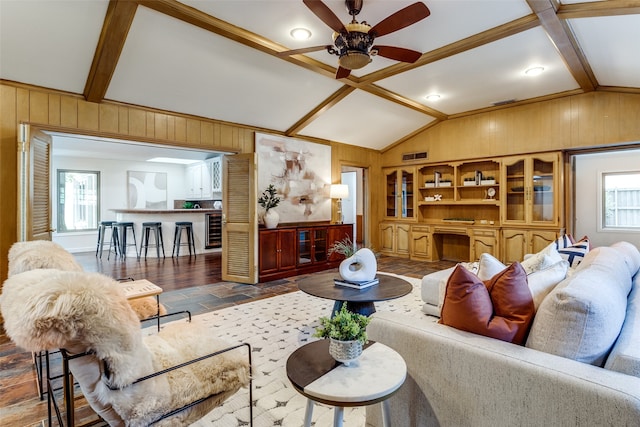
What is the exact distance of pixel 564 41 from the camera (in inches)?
135

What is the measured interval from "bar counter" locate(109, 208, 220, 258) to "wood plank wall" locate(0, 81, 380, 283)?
126 inches

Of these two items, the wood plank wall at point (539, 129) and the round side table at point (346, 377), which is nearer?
the round side table at point (346, 377)

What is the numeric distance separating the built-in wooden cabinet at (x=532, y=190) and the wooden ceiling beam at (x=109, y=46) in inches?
234

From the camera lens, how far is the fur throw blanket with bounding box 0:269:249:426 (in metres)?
1.04

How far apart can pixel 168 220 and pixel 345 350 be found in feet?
24.4

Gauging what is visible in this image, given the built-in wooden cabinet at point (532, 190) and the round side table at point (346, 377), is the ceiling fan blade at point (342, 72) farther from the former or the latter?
the built-in wooden cabinet at point (532, 190)

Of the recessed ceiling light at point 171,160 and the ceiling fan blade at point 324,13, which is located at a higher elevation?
the ceiling fan blade at point 324,13

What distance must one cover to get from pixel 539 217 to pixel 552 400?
543 centimetres

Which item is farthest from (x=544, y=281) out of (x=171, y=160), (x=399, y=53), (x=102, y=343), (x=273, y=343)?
(x=171, y=160)

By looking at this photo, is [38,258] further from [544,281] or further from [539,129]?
[539,129]

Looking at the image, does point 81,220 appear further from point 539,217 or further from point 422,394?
point 539,217

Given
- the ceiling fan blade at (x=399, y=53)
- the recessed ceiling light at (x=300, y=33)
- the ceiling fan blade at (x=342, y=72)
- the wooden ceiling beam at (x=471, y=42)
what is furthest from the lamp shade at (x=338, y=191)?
the ceiling fan blade at (x=399, y=53)

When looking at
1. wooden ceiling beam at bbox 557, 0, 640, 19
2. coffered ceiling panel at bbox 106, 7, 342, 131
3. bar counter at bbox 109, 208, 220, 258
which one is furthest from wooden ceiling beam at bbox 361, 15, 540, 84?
bar counter at bbox 109, 208, 220, 258

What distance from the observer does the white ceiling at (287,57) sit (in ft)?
9.64
